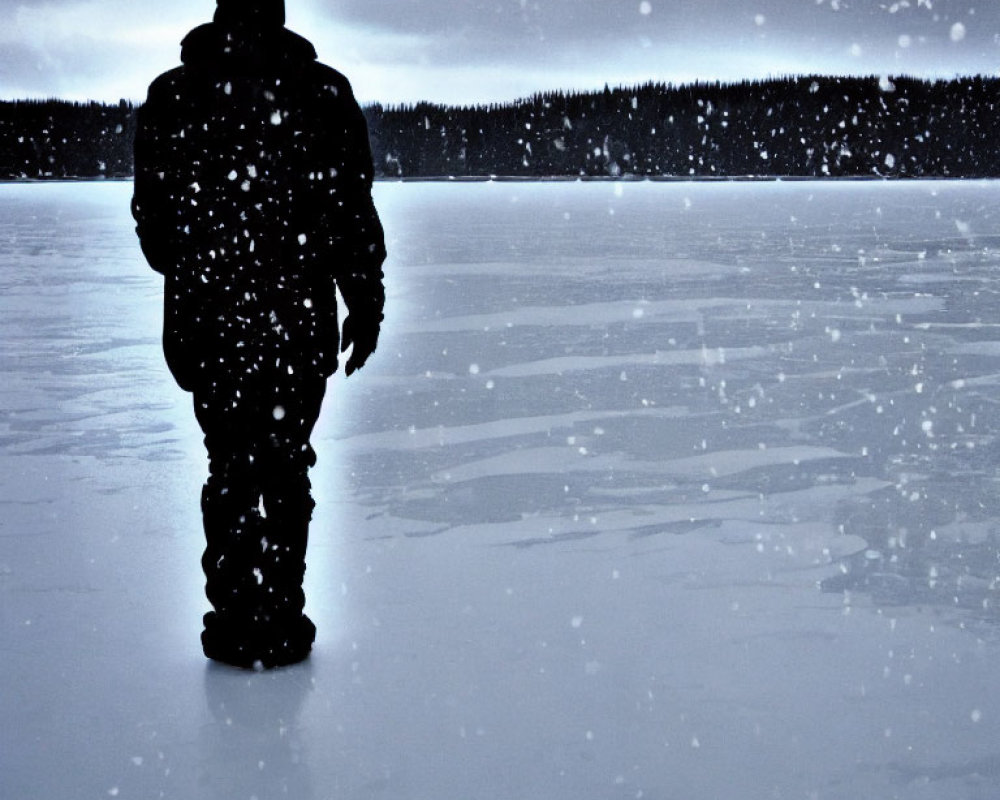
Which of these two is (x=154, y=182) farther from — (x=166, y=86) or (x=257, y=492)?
(x=257, y=492)

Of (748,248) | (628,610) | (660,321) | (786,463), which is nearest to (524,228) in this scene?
(748,248)

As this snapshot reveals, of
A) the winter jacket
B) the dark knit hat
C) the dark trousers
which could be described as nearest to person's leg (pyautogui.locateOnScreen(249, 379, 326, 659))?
the dark trousers

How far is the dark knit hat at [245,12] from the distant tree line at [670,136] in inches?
4274

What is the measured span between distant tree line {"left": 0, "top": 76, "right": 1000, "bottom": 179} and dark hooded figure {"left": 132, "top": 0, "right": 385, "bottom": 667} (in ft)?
356

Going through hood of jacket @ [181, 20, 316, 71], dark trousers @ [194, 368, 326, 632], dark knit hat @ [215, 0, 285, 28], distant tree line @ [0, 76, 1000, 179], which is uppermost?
distant tree line @ [0, 76, 1000, 179]

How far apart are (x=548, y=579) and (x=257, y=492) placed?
3.81 feet

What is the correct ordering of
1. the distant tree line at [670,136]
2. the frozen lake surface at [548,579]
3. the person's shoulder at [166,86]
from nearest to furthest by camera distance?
the frozen lake surface at [548,579] → the person's shoulder at [166,86] → the distant tree line at [670,136]

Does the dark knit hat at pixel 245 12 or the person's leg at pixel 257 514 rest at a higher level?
the dark knit hat at pixel 245 12

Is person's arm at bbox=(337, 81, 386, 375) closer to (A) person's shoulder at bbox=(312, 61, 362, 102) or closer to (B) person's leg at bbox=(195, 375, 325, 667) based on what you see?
(A) person's shoulder at bbox=(312, 61, 362, 102)

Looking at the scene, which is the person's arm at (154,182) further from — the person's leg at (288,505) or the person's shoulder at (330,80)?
the person's leg at (288,505)

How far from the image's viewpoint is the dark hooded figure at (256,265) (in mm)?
3178

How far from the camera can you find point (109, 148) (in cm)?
10781

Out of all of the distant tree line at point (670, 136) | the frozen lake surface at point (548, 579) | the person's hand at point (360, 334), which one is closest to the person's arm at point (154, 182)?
the person's hand at point (360, 334)

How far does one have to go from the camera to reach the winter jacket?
125 inches
